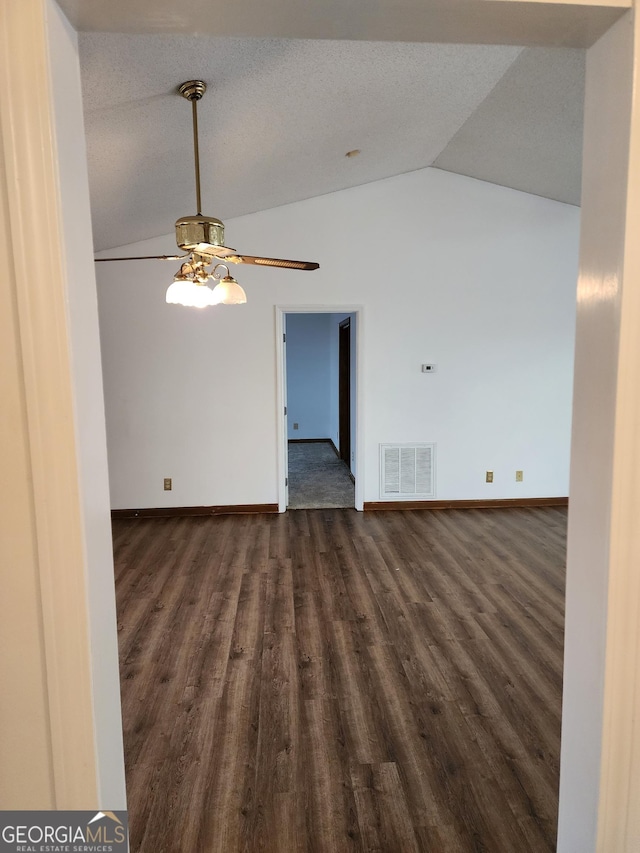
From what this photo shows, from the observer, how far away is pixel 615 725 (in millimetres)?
907

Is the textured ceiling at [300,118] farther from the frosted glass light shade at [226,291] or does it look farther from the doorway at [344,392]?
the doorway at [344,392]

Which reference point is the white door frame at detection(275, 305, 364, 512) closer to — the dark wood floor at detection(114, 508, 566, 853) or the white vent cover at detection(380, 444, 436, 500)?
the white vent cover at detection(380, 444, 436, 500)

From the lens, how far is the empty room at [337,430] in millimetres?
819

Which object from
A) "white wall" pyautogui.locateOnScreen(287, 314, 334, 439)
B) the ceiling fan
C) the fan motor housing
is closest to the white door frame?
the ceiling fan

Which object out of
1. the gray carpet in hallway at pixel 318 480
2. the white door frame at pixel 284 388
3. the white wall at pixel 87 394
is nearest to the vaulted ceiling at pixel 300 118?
the white wall at pixel 87 394

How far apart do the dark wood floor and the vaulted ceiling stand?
2.39m

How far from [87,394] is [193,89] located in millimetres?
1992

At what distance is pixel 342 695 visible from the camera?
2.33 meters

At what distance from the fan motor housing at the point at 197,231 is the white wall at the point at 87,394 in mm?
1475

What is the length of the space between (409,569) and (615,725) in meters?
2.92

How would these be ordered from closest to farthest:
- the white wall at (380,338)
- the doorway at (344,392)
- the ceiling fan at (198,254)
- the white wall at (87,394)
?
the white wall at (87,394) < the ceiling fan at (198,254) < the white wall at (380,338) < the doorway at (344,392)

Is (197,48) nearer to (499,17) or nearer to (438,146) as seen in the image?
(499,17)

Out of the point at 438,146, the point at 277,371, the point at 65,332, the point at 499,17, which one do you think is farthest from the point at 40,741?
the point at 438,146

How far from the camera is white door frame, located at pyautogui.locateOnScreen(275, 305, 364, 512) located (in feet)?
16.0
